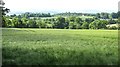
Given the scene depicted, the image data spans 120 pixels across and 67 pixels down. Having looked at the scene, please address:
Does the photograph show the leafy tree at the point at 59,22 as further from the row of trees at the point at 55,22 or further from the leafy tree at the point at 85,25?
the leafy tree at the point at 85,25

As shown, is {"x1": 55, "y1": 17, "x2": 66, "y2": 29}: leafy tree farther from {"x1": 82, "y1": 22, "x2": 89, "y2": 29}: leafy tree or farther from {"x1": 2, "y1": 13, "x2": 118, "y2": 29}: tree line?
{"x1": 82, "y1": 22, "x2": 89, "y2": 29}: leafy tree

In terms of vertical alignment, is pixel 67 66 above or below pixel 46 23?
above

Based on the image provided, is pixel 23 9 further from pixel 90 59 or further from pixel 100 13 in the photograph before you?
pixel 90 59

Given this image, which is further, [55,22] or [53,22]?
[55,22]

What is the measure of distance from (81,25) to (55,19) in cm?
532

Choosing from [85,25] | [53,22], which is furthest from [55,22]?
[85,25]

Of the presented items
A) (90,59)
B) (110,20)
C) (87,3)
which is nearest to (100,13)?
(87,3)

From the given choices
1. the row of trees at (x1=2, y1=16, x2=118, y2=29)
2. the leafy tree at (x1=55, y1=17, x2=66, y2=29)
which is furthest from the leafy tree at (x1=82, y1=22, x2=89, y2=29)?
the leafy tree at (x1=55, y1=17, x2=66, y2=29)

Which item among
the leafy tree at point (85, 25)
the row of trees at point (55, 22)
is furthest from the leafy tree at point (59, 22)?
the leafy tree at point (85, 25)

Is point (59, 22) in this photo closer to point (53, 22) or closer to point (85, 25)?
point (53, 22)

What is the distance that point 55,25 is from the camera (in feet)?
136

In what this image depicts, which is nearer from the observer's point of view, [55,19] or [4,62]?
[4,62]

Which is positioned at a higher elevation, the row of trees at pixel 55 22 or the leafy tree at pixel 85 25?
the row of trees at pixel 55 22

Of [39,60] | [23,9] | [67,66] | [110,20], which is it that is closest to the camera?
[67,66]
